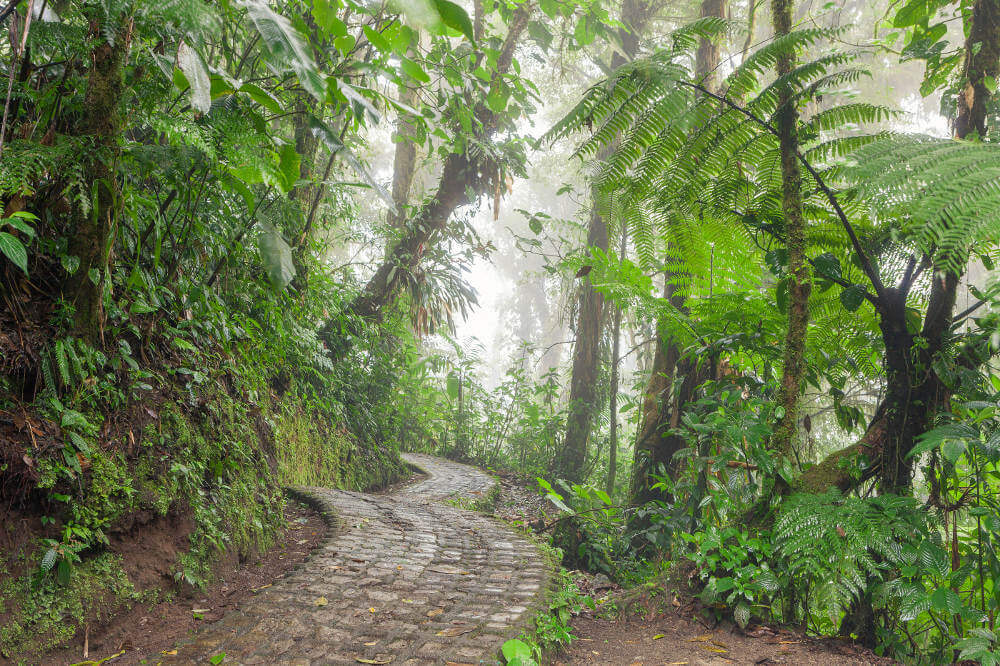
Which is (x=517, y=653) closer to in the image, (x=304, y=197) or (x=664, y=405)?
(x=664, y=405)

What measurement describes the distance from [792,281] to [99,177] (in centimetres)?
302

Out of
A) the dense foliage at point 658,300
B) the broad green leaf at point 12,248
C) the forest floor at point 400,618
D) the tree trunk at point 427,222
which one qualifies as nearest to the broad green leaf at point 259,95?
the dense foliage at point 658,300

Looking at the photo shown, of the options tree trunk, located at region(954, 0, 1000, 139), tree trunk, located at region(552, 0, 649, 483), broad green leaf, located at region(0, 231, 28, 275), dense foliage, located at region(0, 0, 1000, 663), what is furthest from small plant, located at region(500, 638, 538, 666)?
tree trunk, located at region(552, 0, 649, 483)

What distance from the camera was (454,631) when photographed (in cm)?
253

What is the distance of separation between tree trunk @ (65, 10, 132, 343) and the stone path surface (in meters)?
1.52

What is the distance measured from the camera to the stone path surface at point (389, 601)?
2287 millimetres

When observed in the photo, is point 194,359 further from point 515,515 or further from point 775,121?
point 515,515

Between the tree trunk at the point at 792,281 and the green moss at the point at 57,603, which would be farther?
the tree trunk at the point at 792,281

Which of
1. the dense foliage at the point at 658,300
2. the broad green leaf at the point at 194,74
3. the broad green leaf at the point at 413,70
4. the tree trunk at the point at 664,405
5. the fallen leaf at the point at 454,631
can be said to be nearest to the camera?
the broad green leaf at the point at 194,74

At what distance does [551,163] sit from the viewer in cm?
1672

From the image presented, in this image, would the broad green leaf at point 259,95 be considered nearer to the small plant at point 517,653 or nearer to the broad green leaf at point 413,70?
the broad green leaf at point 413,70

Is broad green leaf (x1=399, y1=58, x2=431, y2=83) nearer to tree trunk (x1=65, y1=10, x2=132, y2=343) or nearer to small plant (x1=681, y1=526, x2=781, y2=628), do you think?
tree trunk (x1=65, y1=10, x2=132, y2=343)

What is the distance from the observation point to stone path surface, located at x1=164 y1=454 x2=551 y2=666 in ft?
7.50

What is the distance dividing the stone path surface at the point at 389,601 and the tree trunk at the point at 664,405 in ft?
4.09
